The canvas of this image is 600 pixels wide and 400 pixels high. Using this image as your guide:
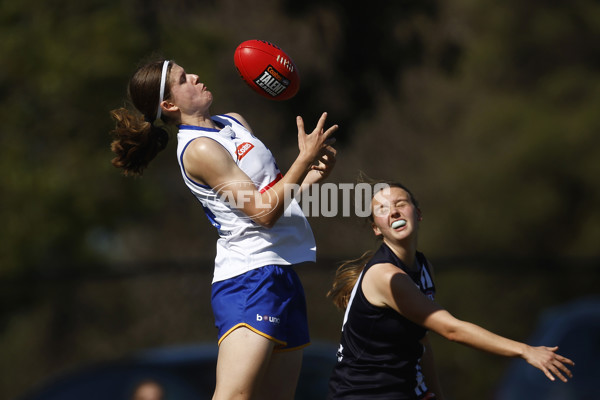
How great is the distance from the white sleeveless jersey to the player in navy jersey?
31 centimetres

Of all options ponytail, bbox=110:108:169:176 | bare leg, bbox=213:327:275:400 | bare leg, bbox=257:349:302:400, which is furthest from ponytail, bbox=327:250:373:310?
ponytail, bbox=110:108:169:176

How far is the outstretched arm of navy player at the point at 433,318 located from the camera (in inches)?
113

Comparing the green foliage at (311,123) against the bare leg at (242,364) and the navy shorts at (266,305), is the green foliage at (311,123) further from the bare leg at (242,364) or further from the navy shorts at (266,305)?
the bare leg at (242,364)

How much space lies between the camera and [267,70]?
12.1ft

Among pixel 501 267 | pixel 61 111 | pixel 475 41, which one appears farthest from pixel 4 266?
pixel 475 41

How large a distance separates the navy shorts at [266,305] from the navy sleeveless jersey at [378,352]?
0.21 m

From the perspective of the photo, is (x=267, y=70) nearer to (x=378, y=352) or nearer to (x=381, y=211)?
(x=381, y=211)

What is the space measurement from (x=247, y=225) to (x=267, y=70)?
2.29ft

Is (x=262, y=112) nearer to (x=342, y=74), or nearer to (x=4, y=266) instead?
(x=342, y=74)

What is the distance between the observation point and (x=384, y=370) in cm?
338

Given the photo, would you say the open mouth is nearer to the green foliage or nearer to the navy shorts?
the navy shorts

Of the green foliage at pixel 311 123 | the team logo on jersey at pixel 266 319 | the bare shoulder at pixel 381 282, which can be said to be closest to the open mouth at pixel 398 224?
the bare shoulder at pixel 381 282

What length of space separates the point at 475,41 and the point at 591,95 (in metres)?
2.44

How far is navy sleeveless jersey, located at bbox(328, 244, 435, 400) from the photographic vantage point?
3.36m
